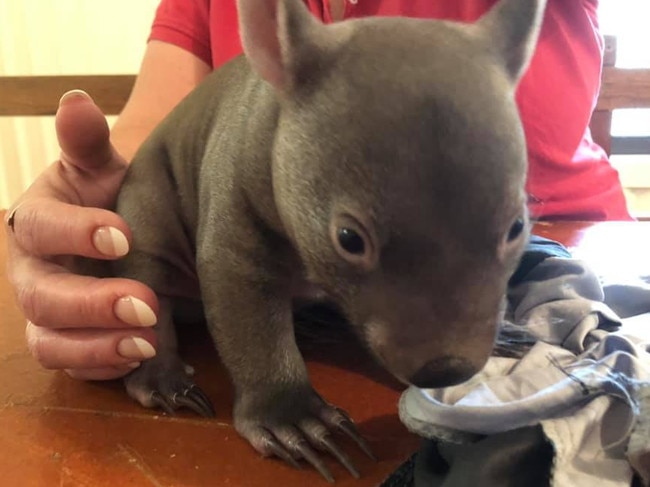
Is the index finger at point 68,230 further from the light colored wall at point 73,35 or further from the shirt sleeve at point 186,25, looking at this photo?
the light colored wall at point 73,35

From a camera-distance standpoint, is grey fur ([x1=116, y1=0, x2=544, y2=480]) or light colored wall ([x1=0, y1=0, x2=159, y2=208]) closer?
grey fur ([x1=116, y1=0, x2=544, y2=480])

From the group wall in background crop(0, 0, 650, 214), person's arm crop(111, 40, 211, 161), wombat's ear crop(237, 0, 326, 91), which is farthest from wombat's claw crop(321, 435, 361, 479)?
wall in background crop(0, 0, 650, 214)

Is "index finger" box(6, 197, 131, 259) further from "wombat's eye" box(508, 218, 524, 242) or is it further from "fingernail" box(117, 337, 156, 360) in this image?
"wombat's eye" box(508, 218, 524, 242)

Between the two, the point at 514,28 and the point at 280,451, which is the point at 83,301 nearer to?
the point at 280,451

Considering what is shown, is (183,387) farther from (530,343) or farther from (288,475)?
(530,343)

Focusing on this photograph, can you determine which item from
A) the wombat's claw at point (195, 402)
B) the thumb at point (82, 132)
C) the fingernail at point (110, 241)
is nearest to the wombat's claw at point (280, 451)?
the wombat's claw at point (195, 402)

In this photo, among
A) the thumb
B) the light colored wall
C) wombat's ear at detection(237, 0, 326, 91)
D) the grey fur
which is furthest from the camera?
the light colored wall
